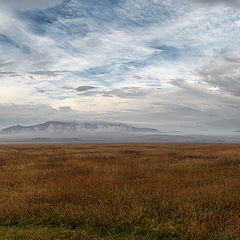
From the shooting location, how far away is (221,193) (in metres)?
9.23

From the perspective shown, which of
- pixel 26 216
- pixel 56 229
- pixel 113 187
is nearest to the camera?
pixel 56 229

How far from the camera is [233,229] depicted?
243 inches

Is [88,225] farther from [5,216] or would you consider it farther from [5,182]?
[5,182]

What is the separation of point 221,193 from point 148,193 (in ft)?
9.60

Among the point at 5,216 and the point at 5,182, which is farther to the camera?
the point at 5,182

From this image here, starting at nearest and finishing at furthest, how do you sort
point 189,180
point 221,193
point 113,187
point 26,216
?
point 26,216, point 221,193, point 113,187, point 189,180

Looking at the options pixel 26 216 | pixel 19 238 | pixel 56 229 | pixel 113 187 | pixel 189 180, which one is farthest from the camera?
pixel 189 180

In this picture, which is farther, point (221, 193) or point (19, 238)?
point (221, 193)

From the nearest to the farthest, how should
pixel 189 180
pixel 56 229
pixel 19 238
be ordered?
pixel 19 238 < pixel 56 229 < pixel 189 180

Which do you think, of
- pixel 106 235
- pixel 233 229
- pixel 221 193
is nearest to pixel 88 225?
pixel 106 235

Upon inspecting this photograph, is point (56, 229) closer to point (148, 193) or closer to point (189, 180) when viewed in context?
point (148, 193)

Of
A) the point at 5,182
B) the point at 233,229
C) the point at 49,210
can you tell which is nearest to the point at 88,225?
the point at 49,210

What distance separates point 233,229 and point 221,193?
322cm

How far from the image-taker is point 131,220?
6.93 m
